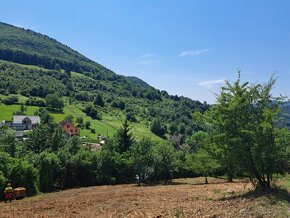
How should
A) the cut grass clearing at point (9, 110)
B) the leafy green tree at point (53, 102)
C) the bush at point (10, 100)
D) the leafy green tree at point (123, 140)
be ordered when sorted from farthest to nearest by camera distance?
1. the leafy green tree at point (53, 102)
2. the bush at point (10, 100)
3. the cut grass clearing at point (9, 110)
4. the leafy green tree at point (123, 140)

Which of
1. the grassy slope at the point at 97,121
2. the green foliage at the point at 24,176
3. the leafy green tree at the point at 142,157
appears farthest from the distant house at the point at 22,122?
the green foliage at the point at 24,176

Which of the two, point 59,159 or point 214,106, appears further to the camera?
point 59,159

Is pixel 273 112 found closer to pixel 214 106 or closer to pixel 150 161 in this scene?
pixel 214 106

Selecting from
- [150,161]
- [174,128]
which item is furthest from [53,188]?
[174,128]

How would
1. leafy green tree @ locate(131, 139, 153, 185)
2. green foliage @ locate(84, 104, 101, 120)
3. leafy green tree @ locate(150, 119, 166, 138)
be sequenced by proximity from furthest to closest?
green foliage @ locate(84, 104, 101, 120)
leafy green tree @ locate(150, 119, 166, 138)
leafy green tree @ locate(131, 139, 153, 185)

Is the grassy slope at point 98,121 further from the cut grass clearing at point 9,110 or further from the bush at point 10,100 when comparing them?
the bush at point 10,100

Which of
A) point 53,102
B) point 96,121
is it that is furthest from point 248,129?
point 53,102

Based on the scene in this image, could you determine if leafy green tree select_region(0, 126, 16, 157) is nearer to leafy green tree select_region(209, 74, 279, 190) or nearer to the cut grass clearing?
leafy green tree select_region(209, 74, 279, 190)

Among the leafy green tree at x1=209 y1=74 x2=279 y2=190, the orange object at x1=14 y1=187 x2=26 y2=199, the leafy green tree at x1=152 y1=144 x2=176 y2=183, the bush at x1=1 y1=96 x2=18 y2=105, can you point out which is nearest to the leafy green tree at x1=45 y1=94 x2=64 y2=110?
the bush at x1=1 y1=96 x2=18 y2=105

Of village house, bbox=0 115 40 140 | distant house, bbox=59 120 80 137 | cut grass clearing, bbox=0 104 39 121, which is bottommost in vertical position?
distant house, bbox=59 120 80 137

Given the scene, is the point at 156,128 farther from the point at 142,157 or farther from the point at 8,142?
the point at 142,157

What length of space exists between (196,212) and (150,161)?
31.0 metres

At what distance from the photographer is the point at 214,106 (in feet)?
76.7

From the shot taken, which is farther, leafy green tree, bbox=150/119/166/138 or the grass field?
leafy green tree, bbox=150/119/166/138
